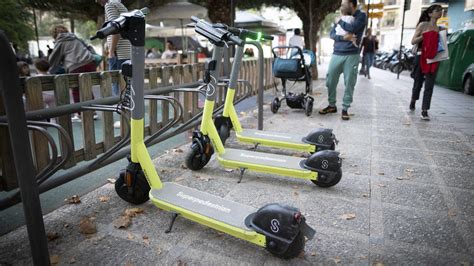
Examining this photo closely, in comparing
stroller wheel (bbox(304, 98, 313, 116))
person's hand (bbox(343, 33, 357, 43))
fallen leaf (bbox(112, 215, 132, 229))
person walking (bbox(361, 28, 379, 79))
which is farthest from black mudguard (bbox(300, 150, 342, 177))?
Result: person walking (bbox(361, 28, 379, 79))

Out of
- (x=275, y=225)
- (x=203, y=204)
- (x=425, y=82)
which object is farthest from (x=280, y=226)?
(x=425, y=82)

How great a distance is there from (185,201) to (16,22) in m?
12.4

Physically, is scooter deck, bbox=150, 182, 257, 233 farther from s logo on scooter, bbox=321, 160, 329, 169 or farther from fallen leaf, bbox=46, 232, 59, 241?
s logo on scooter, bbox=321, 160, 329, 169

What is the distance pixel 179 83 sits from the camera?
15.2 feet

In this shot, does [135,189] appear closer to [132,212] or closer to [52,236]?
[132,212]

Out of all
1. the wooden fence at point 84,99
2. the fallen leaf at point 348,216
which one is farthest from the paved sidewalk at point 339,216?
the wooden fence at point 84,99

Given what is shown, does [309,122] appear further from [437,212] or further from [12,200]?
[12,200]

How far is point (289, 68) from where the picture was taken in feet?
20.7

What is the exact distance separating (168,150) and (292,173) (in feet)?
6.09

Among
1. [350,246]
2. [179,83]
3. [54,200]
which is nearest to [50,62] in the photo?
[179,83]

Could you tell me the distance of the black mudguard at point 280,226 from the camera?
1.98 meters

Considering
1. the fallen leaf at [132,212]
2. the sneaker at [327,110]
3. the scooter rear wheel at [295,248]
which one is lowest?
the fallen leaf at [132,212]

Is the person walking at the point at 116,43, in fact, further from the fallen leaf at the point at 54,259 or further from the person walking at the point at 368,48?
the person walking at the point at 368,48

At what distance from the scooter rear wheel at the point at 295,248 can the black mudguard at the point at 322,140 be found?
70.9 inches
